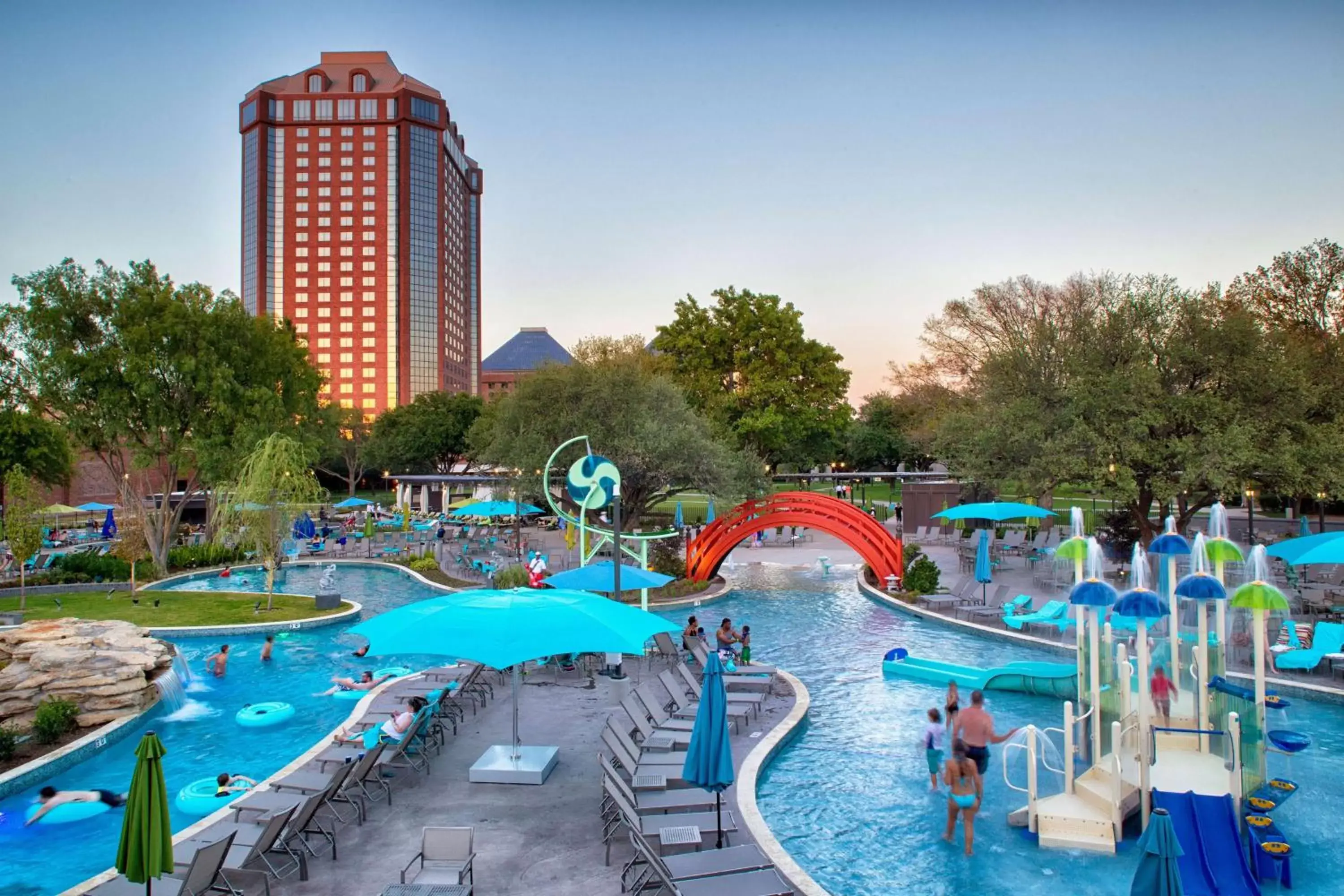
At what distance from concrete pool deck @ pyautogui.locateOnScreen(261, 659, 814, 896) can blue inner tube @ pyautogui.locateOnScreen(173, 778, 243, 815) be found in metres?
2.11

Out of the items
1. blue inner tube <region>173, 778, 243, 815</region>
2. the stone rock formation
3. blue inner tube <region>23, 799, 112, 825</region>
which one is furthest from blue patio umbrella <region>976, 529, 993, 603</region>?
blue inner tube <region>23, 799, 112, 825</region>

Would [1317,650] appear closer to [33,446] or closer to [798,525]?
[798,525]

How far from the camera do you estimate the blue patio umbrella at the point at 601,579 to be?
1495 centimetres

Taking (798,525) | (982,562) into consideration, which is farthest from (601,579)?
(982,562)

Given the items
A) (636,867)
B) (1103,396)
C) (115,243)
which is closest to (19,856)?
(636,867)

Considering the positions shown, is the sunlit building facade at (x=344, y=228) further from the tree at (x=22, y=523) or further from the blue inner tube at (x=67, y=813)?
the blue inner tube at (x=67, y=813)

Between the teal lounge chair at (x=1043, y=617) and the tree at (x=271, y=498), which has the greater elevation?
the tree at (x=271, y=498)

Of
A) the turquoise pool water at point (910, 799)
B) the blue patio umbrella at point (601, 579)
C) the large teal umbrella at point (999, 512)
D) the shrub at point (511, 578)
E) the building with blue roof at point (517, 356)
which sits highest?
the building with blue roof at point (517, 356)

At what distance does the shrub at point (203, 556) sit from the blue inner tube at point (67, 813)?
22240 millimetres

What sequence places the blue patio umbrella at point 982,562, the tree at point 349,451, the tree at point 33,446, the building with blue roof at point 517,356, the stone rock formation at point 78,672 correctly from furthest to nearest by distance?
the building with blue roof at point 517,356 < the tree at point 349,451 < the tree at point 33,446 < the blue patio umbrella at point 982,562 < the stone rock formation at point 78,672

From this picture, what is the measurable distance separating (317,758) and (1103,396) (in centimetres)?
2354

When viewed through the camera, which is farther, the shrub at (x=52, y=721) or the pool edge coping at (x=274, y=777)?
the shrub at (x=52, y=721)

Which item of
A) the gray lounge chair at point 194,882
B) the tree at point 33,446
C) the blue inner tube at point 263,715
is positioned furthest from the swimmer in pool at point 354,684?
the tree at point 33,446

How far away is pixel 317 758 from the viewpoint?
1011 centimetres
